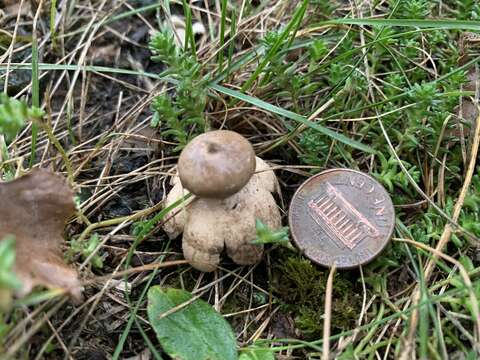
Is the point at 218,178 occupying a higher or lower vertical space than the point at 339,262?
higher

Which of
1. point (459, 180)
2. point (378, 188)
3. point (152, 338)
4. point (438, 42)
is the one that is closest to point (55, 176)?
point (152, 338)

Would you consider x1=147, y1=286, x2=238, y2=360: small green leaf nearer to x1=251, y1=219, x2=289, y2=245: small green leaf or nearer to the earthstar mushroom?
the earthstar mushroom

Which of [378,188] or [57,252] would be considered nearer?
[57,252]

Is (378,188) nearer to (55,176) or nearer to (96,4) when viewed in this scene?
Result: (55,176)

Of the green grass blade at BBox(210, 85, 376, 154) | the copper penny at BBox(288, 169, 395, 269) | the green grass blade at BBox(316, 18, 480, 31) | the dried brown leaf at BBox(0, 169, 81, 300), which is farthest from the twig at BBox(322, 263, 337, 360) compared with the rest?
the green grass blade at BBox(316, 18, 480, 31)

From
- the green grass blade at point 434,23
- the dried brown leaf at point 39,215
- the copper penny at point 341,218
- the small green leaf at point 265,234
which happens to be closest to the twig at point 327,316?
the copper penny at point 341,218
